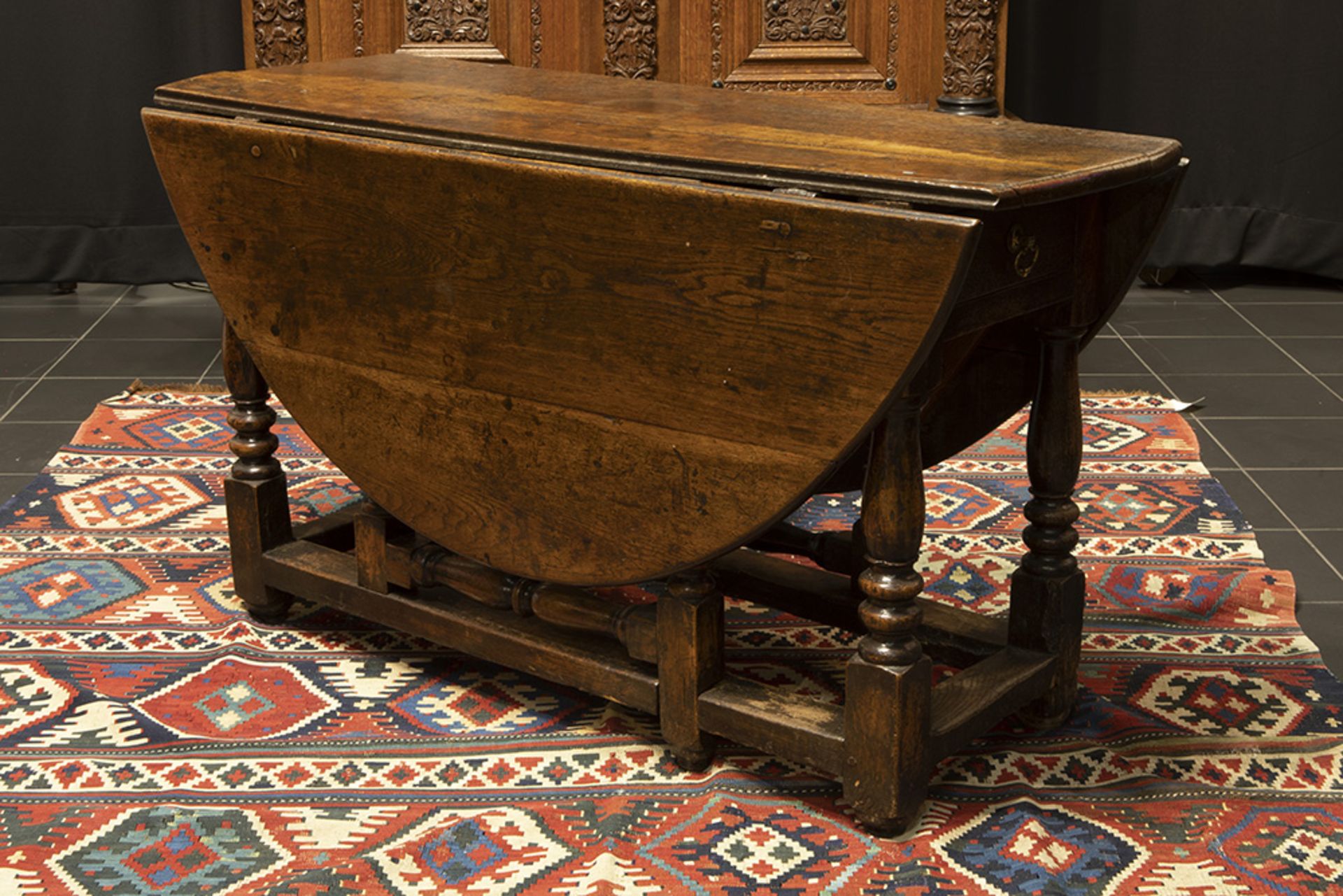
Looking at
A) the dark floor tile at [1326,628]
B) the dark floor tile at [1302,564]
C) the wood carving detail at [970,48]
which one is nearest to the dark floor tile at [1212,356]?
the wood carving detail at [970,48]

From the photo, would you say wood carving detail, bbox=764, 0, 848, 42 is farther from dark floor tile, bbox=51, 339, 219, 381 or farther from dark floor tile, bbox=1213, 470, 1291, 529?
dark floor tile, bbox=51, 339, 219, 381

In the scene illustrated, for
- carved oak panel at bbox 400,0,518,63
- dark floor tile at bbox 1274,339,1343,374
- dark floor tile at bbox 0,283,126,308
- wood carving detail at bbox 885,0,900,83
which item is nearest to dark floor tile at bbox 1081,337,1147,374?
dark floor tile at bbox 1274,339,1343,374

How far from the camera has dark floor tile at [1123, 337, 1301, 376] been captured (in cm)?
409

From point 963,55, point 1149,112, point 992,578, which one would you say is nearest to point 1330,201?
point 1149,112

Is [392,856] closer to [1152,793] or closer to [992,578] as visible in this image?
[1152,793]

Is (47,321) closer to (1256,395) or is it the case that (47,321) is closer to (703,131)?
(703,131)

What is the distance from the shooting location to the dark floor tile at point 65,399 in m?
3.80

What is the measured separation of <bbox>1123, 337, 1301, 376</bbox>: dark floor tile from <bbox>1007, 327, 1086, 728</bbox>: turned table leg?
1.91m

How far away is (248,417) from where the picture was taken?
106 inches

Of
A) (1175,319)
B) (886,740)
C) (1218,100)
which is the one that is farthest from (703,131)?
(1218,100)

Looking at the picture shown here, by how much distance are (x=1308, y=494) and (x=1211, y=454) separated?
0.91 ft

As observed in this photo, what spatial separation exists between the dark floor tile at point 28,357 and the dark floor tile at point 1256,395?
9.03ft

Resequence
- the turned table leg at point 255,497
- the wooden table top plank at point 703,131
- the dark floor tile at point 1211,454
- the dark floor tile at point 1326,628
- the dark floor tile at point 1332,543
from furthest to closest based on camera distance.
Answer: the dark floor tile at point 1211,454 → the dark floor tile at point 1332,543 → the turned table leg at point 255,497 → the dark floor tile at point 1326,628 → the wooden table top plank at point 703,131

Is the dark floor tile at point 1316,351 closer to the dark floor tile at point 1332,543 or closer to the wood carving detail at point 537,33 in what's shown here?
the dark floor tile at point 1332,543
